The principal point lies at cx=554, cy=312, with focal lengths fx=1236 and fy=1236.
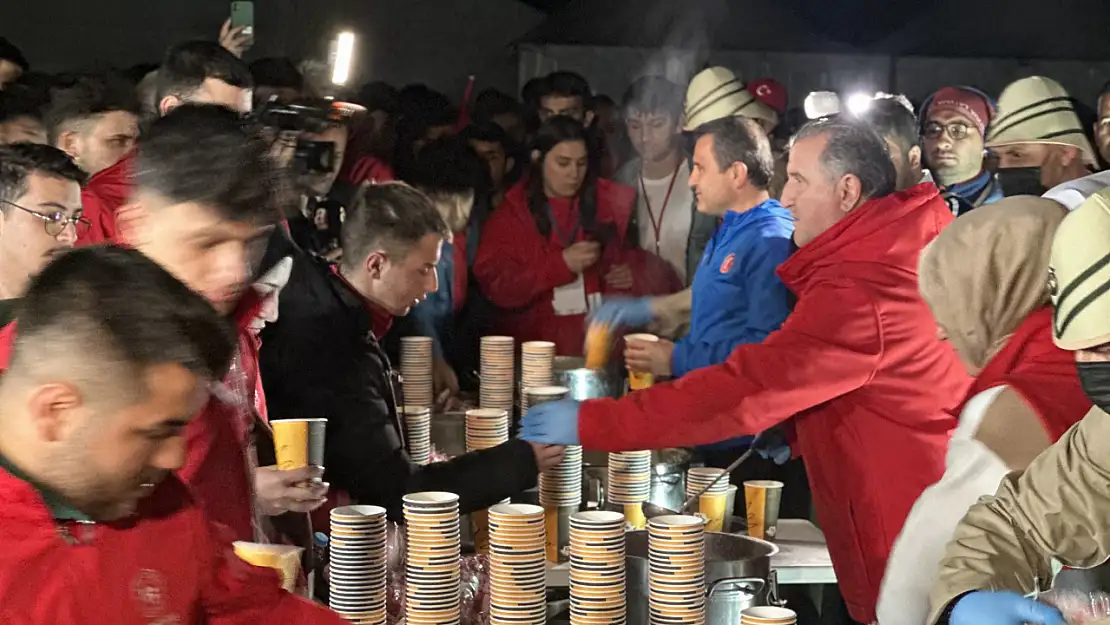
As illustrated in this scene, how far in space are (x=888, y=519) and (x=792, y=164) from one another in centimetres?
85

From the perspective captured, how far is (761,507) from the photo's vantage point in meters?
2.77

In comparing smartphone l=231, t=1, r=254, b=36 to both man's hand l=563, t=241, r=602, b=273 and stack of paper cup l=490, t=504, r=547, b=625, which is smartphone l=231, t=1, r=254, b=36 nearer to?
man's hand l=563, t=241, r=602, b=273

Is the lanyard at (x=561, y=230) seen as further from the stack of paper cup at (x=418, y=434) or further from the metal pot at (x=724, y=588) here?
the metal pot at (x=724, y=588)

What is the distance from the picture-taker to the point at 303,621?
139 centimetres

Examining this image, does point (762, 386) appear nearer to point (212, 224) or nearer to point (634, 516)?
point (634, 516)

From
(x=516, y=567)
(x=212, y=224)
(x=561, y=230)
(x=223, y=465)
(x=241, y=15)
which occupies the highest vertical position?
(x=241, y=15)

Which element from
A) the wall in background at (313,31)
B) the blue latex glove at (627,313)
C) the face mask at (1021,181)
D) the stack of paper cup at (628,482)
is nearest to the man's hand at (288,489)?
the stack of paper cup at (628,482)

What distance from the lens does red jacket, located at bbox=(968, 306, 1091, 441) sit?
5.87 feet

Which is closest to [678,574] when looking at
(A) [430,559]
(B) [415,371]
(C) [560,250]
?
(A) [430,559]

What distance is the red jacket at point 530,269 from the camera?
454cm

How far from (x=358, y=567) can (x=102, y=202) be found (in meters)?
1.24

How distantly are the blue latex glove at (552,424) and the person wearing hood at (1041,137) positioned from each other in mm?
1904

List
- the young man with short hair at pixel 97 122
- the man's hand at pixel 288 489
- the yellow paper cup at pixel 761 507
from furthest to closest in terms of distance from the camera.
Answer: the young man with short hair at pixel 97 122 < the yellow paper cup at pixel 761 507 < the man's hand at pixel 288 489

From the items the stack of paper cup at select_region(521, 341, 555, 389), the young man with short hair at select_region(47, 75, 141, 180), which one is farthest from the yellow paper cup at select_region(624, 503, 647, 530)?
the young man with short hair at select_region(47, 75, 141, 180)
